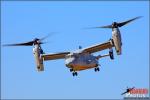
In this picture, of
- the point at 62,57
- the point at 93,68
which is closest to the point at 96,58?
the point at 93,68

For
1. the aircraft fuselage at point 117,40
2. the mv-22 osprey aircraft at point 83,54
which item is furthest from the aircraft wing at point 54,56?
the aircraft fuselage at point 117,40

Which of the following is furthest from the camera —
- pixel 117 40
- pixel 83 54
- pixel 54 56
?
pixel 54 56

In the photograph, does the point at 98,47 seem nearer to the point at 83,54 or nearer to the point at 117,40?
the point at 83,54

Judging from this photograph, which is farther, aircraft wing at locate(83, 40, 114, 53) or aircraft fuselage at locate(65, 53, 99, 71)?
aircraft wing at locate(83, 40, 114, 53)

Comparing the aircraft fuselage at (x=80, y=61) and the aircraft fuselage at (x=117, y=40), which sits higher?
the aircraft fuselage at (x=117, y=40)

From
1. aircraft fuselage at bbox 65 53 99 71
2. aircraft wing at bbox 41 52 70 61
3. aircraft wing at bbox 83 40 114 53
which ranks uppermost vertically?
aircraft wing at bbox 83 40 114 53

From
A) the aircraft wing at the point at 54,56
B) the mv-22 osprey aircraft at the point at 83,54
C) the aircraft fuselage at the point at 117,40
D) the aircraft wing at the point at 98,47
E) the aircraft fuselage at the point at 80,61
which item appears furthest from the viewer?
the aircraft wing at the point at 54,56

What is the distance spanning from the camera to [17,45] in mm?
99625

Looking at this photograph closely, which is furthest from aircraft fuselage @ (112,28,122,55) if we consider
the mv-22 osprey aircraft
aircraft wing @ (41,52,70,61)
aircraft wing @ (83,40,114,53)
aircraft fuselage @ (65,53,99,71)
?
aircraft wing @ (41,52,70,61)

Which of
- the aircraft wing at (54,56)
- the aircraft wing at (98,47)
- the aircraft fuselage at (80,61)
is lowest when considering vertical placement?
the aircraft fuselage at (80,61)

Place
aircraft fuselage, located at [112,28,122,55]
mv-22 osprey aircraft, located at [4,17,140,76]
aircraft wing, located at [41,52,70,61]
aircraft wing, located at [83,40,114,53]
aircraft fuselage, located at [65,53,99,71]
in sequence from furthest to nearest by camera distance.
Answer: aircraft wing, located at [41,52,70,61] → aircraft wing, located at [83,40,114,53] → aircraft fuselage, located at [65,53,99,71] → mv-22 osprey aircraft, located at [4,17,140,76] → aircraft fuselage, located at [112,28,122,55]

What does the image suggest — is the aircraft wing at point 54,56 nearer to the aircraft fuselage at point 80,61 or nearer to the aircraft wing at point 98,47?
the aircraft wing at point 98,47

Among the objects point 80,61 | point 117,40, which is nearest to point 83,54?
point 80,61

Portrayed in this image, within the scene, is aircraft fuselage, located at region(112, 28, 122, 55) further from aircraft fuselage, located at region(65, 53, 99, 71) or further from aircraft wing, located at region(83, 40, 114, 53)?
aircraft wing, located at region(83, 40, 114, 53)
